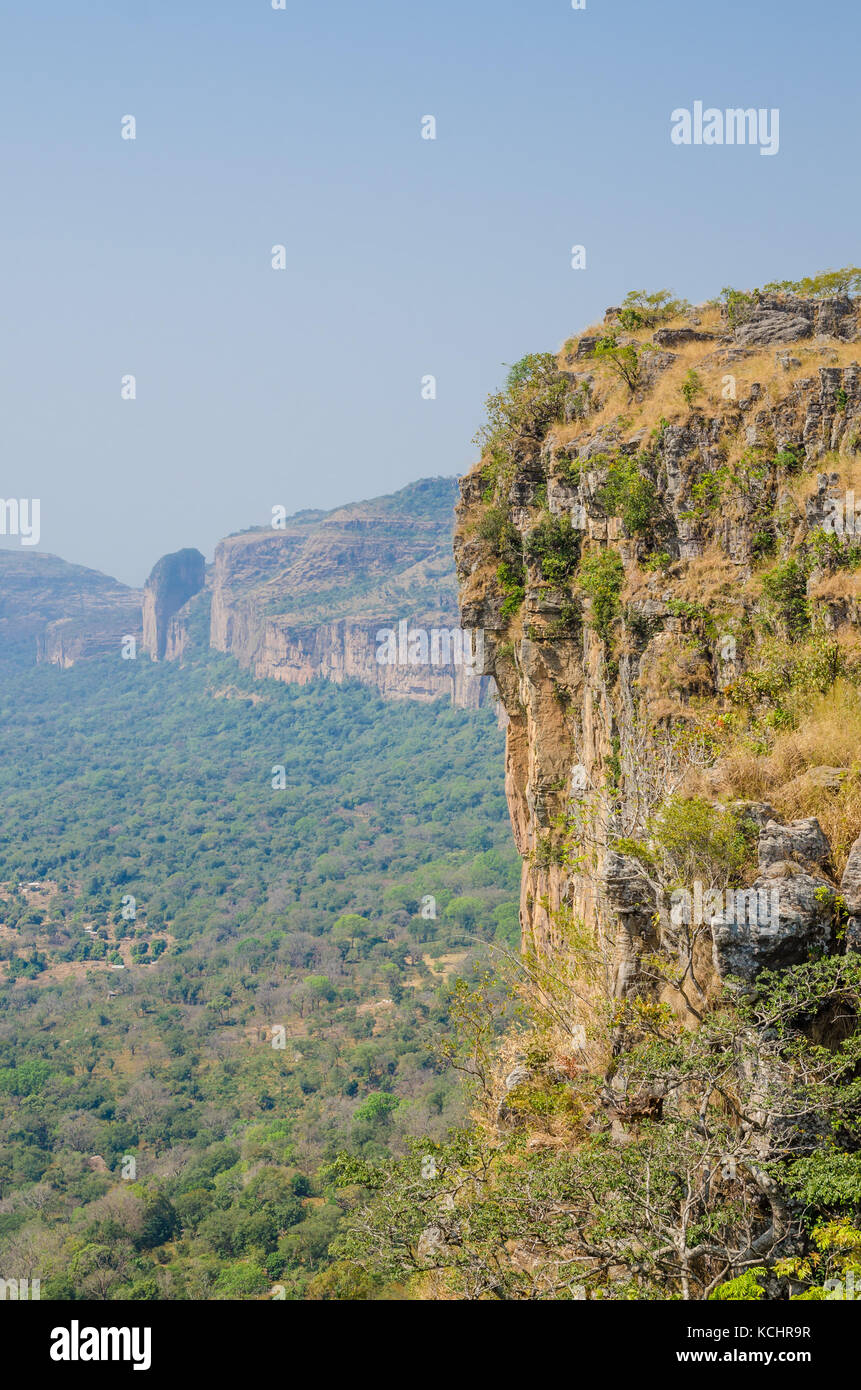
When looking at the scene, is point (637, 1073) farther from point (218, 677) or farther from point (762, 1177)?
point (218, 677)

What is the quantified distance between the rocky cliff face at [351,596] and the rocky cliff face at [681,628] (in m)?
112

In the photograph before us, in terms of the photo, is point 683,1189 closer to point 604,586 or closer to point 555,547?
point 604,586

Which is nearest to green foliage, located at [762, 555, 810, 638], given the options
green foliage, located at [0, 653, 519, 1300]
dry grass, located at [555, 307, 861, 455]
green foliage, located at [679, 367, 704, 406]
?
dry grass, located at [555, 307, 861, 455]

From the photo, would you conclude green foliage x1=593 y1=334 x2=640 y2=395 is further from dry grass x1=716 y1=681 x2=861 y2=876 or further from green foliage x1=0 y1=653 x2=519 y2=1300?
green foliage x1=0 y1=653 x2=519 y2=1300

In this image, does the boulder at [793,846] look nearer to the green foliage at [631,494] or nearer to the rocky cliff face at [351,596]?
the green foliage at [631,494]

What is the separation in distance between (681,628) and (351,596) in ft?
475

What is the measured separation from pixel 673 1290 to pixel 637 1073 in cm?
232

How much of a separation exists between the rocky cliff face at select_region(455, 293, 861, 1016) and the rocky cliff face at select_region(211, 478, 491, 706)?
112 m

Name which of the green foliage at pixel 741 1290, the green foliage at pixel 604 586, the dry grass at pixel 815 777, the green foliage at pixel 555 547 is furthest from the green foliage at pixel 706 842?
the green foliage at pixel 555 547

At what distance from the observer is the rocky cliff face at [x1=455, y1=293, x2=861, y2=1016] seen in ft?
33.9

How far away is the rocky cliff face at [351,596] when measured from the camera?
5753 inches

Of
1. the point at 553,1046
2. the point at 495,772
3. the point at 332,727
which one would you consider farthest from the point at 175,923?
the point at 553,1046
